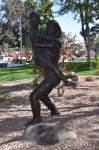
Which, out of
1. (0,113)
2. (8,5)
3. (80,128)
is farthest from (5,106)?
(8,5)

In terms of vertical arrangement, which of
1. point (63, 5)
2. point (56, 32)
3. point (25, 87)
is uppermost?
point (63, 5)

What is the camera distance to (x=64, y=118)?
930cm

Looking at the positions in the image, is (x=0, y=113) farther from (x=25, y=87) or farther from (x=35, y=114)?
(x=25, y=87)

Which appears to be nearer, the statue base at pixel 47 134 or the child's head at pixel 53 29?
the statue base at pixel 47 134

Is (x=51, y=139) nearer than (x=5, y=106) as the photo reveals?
Yes

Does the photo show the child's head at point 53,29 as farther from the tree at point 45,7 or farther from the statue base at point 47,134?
the tree at point 45,7

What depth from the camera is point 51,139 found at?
7199 mm

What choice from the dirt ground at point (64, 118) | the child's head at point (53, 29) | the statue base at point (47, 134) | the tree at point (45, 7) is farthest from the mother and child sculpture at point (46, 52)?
the tree at point (45, 7)

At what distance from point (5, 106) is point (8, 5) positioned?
35504 mm

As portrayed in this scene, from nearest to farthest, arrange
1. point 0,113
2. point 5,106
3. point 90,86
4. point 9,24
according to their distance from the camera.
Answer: point 0,113 < point 5,106 < point 90,86 < point 9,24

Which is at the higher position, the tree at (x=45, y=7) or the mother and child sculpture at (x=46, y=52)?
the tree at (x=45, y=7)

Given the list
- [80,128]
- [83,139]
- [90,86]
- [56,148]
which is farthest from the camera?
[90,86]

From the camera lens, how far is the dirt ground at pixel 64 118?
23.3 feet

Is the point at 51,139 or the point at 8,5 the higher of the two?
the point at 8,5
